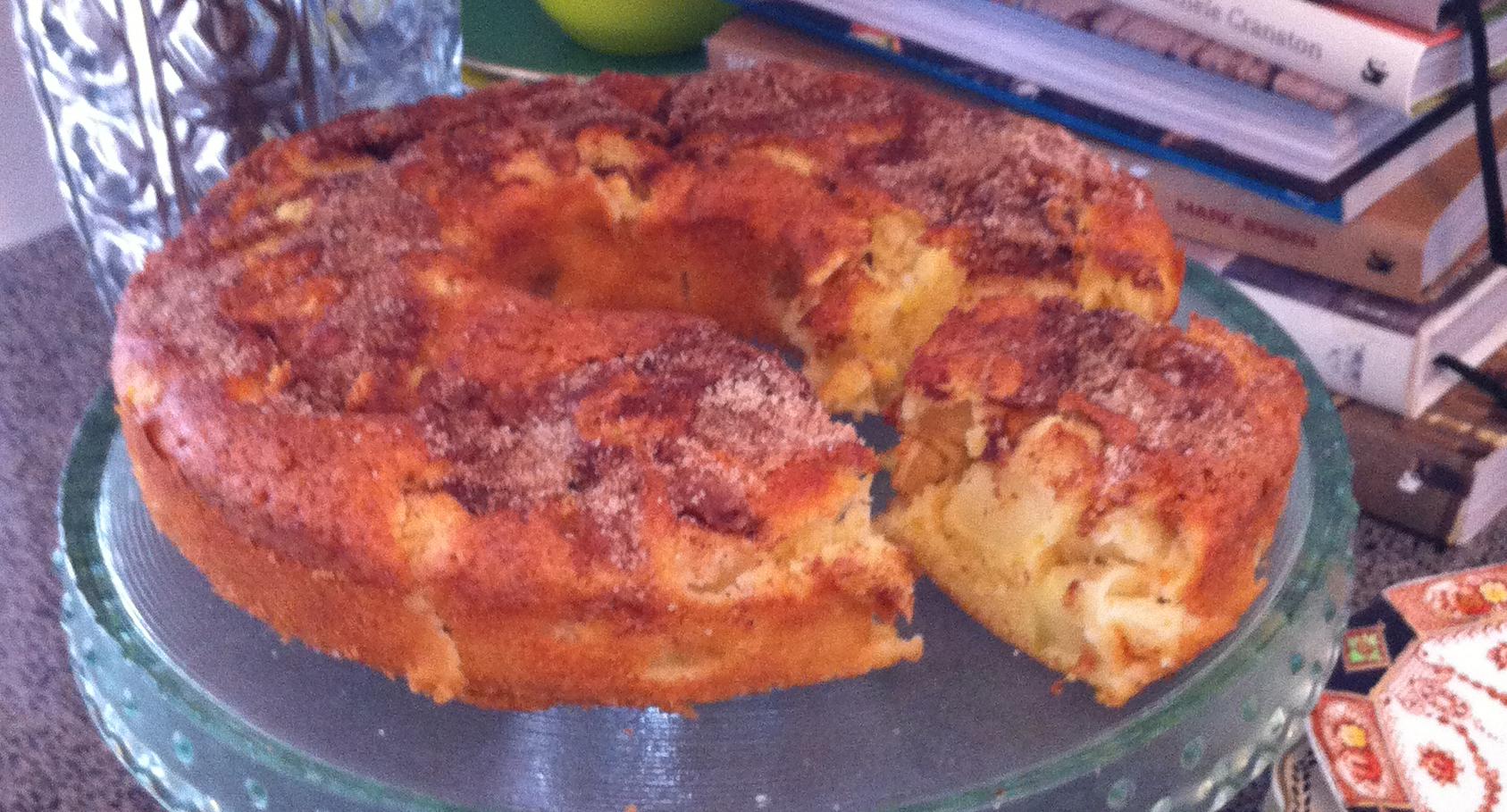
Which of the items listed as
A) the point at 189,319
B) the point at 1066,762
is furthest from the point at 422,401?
the point at 1066,762

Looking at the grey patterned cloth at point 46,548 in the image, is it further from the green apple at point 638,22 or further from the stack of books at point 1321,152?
the green apple at point 638,22

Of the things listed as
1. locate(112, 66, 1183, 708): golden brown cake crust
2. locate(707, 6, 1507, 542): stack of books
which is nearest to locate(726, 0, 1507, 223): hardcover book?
locate(707, 6, 1507, 542): stack of books

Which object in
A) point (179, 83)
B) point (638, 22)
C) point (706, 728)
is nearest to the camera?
point (706, 728)

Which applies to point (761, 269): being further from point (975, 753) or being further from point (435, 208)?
point (975, 753)

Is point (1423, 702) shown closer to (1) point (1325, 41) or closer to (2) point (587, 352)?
(1) point (1325, 41)

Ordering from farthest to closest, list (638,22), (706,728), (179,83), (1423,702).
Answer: (638,22) < (179,83) < (1423,702) < (706,728)

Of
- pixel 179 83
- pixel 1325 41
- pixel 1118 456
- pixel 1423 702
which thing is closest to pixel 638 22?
pixel 179 83

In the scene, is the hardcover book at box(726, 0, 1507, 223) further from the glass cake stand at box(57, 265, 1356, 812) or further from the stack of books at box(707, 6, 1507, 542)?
the glass cake stand at box(57, 265, 1356, 812)
